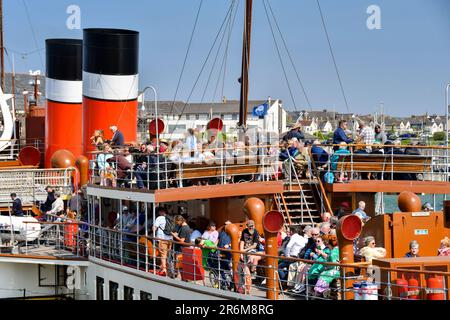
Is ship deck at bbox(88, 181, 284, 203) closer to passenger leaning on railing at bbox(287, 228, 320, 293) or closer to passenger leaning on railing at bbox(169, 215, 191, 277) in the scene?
passenger leaning on railing at bbox(169, 215, 191, 277)

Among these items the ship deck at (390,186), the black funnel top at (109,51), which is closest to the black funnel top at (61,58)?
the black funnel top at (109,51)

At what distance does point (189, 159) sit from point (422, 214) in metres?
4.48

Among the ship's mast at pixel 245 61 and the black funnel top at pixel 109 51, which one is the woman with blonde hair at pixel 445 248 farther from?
the black funnel top at pixel 109 51

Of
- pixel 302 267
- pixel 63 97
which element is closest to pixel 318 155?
pixel 302 267

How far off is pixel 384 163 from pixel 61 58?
1246cm

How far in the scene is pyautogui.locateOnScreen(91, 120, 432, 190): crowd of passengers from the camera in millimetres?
19109

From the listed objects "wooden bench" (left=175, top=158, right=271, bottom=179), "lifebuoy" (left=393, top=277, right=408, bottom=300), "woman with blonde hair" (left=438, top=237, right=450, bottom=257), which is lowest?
"lifebuoy" (left=393, top=277, right=408, bottom=300)

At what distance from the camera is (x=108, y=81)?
26750 millimetres

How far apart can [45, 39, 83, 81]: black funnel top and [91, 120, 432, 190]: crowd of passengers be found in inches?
335

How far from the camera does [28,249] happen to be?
22.4 metres

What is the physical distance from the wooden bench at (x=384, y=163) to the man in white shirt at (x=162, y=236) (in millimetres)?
4109

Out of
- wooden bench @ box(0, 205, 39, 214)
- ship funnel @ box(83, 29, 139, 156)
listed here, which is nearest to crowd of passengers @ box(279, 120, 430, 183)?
ship funnel @ box(83, 29, 139, 156)

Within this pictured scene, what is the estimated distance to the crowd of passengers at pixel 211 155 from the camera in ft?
62.7

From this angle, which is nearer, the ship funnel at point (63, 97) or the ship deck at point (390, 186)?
the ship deck at point (390, 186)
